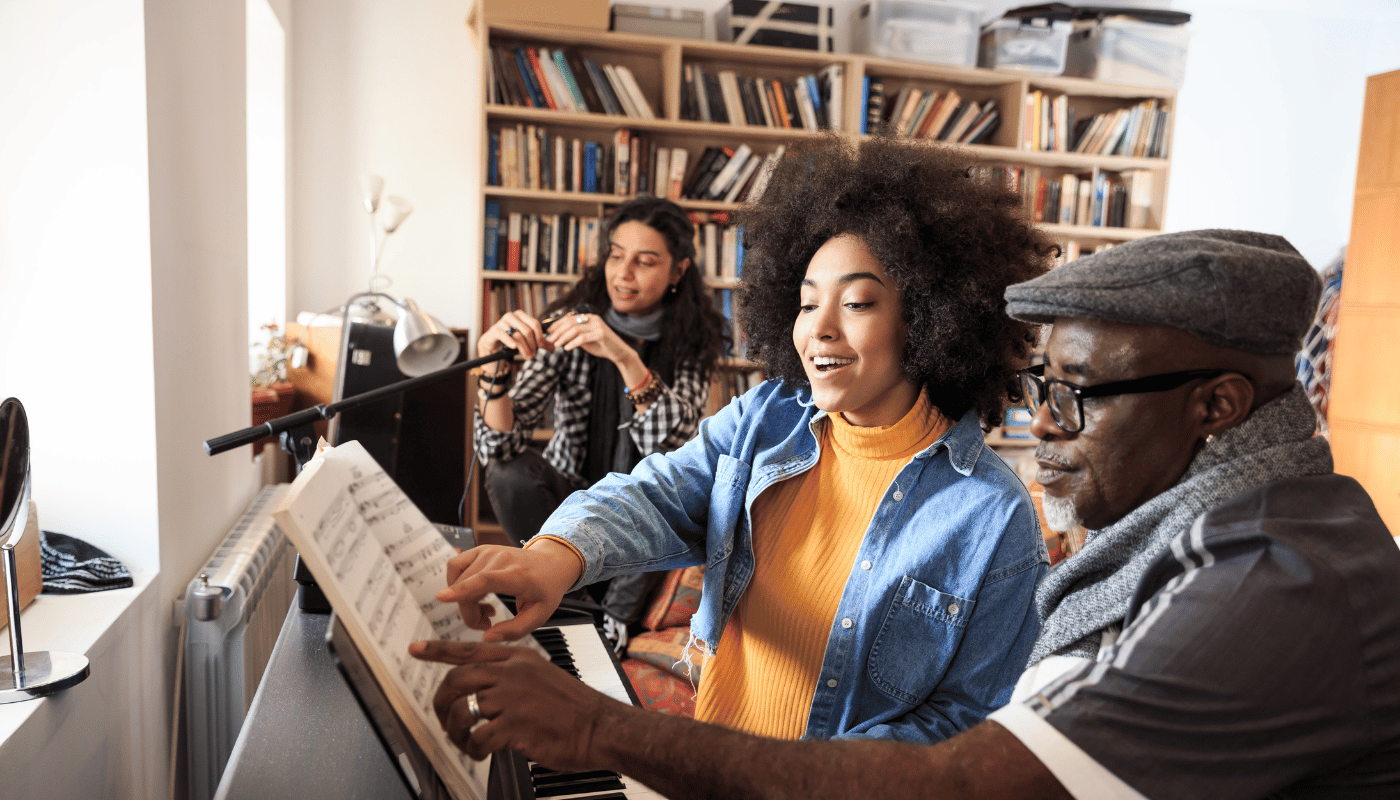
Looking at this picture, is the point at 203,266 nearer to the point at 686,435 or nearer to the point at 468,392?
the point at 686,435

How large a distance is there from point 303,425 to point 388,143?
123 inches

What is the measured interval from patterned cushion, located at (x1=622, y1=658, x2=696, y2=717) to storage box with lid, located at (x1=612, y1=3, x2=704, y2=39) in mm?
2819

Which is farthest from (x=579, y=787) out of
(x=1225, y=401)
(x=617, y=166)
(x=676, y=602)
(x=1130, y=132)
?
(x=1130, y=132)

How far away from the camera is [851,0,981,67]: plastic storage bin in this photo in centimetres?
408

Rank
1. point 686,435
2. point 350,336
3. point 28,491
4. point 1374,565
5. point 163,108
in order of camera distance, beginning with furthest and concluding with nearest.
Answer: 1. point 686,435
2. point 350,336
3. point 163,108
4. point 28,491
5. point 1374,565

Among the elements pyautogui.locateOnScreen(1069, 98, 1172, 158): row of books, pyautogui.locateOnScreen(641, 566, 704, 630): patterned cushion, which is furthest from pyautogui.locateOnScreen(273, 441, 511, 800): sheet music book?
pyautogui.locateOnScreen(1069, 98, 1172, 158): row of books

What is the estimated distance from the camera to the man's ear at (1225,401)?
0.72 meters

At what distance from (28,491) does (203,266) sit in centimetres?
91

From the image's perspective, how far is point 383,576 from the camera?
810 mm

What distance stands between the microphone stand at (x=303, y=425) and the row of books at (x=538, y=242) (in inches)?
95.9

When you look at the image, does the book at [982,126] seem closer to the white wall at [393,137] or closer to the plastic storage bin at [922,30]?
the plastic storage bin at [922,30]

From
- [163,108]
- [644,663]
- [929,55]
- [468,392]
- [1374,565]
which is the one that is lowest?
[644,663]

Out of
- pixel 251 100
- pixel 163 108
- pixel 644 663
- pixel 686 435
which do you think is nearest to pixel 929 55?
pixel 686 435

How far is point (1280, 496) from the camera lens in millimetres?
668
